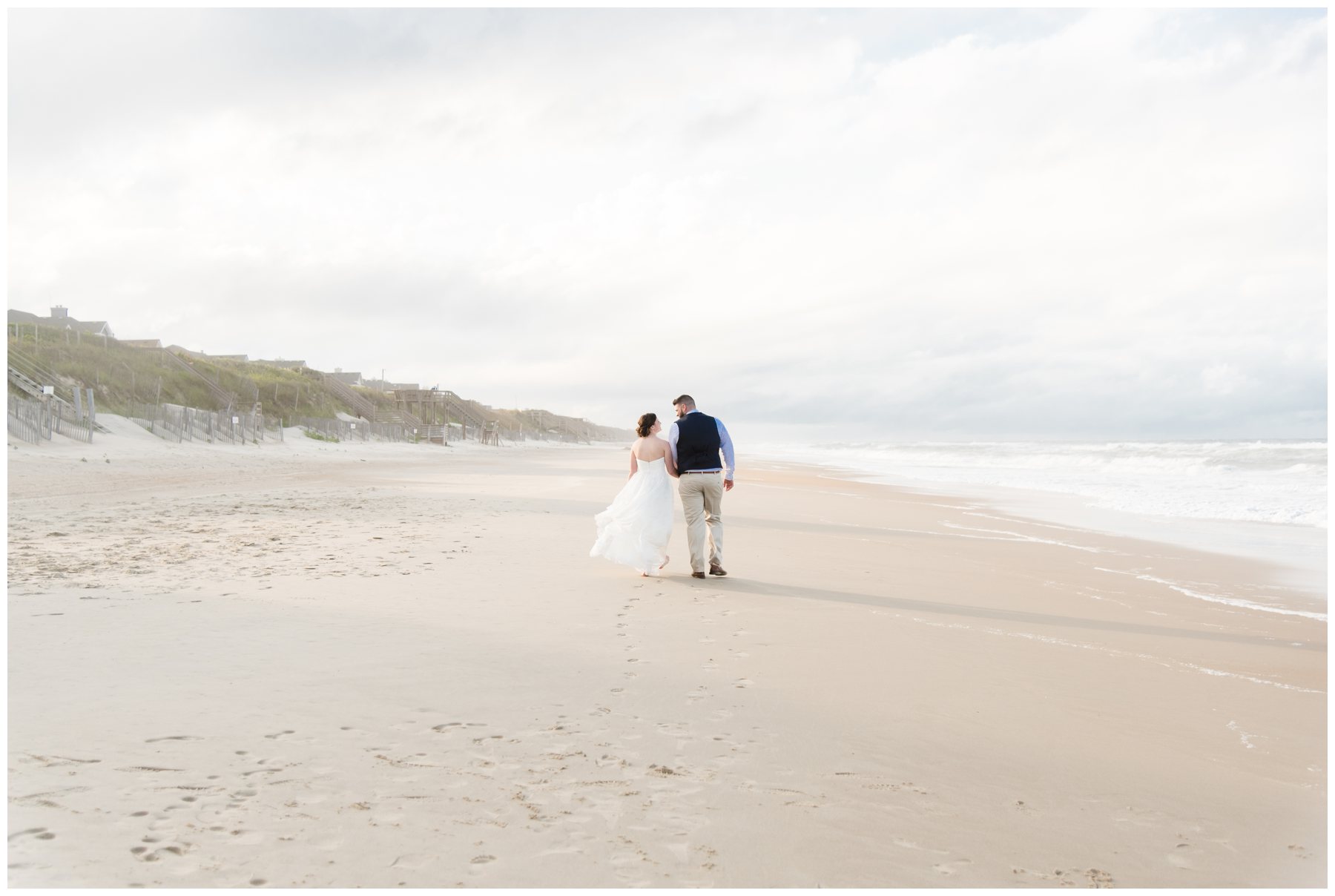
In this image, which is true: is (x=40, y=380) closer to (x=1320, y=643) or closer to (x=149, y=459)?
(x=149, y=459)

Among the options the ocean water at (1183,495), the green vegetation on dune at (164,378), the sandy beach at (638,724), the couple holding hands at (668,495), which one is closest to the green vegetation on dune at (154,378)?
the green vegetation on dune at (164,378)

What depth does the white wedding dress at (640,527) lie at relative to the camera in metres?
7.87

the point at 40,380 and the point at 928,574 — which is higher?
the point at 40,380

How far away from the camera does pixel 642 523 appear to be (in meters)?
7.88

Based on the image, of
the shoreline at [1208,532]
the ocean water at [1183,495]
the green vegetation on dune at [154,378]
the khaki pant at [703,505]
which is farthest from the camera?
the green vegetation on dune at [154,378]

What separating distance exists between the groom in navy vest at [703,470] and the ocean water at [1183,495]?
6.29 m

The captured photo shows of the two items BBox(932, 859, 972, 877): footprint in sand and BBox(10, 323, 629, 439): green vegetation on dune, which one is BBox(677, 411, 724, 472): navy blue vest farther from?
BBox(10, 323, 629, 439): green vegetation on dune

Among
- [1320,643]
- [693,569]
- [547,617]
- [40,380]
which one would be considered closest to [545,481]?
[693,569]

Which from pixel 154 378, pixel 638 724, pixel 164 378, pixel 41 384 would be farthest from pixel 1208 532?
pixel 164 378

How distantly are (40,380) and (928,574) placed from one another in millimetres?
39079

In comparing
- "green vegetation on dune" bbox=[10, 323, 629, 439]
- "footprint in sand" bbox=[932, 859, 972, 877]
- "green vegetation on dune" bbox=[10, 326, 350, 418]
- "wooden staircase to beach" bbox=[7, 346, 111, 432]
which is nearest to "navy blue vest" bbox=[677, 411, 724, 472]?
"footprint in sand" bbox=[932, 859, 972, 877]

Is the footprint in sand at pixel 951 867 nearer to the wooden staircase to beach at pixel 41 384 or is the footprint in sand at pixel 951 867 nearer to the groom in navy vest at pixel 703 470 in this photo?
the groom in navy vest at pixel 703 470

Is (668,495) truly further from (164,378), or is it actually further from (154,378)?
(164,378)

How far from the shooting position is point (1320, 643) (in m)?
6.10
